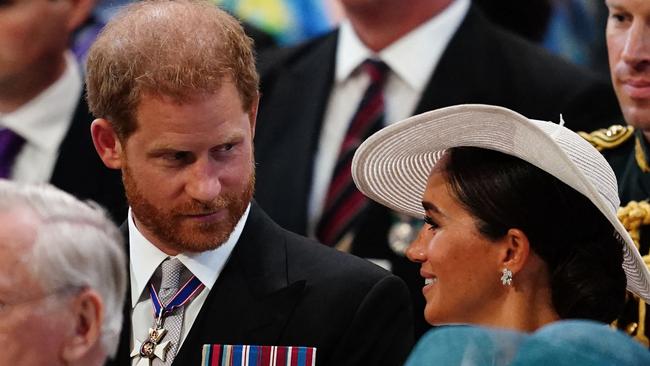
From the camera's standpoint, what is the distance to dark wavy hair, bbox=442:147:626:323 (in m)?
2.60

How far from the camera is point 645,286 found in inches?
109

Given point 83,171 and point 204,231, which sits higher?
point 204,231

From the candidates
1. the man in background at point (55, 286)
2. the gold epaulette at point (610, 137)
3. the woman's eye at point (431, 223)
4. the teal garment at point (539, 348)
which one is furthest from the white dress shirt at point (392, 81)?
the teal garment at point (539, 348)

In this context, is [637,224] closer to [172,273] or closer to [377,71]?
[377,71]

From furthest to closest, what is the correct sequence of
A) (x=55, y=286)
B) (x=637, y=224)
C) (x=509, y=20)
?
(x=509, y=20) → (x=637, y=224) → (x=55, y=286)

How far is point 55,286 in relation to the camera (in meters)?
2.47

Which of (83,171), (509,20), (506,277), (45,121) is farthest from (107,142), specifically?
(509,20)

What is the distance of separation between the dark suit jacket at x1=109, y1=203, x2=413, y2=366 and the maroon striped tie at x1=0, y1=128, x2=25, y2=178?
1356 mm

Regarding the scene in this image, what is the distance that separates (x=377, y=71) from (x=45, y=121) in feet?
3.56

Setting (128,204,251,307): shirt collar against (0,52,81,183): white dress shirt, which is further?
(0,52,81,183): white dress shirt

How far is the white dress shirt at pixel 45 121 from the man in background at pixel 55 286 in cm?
162

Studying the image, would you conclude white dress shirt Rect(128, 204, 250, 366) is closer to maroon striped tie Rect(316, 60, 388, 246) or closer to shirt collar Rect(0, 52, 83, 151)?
maroon striped tie Rect(316, 60, 388, 246)

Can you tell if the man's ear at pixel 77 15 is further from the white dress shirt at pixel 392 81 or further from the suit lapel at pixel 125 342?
the suit lapel at pixel 125 342

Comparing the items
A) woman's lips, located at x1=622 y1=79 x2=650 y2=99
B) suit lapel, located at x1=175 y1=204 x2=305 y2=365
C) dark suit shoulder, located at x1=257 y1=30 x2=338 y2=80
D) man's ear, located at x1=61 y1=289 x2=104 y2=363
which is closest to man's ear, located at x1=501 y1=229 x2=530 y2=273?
suit lapel, located at x1=175 y1=204 x2=305 y2=365
